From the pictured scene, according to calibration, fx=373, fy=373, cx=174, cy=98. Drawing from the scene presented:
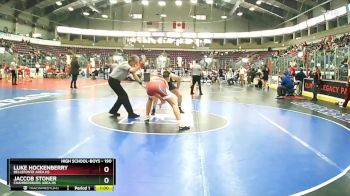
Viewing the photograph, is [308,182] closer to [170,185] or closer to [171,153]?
[170,185]

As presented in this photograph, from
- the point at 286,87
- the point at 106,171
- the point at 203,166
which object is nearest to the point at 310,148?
the point at 203,166

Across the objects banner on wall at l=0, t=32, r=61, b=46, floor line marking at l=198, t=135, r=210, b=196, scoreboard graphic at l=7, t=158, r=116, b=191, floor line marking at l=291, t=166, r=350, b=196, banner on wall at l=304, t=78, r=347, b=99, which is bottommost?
floor line marking at l=291, t=166, r=350, b=196

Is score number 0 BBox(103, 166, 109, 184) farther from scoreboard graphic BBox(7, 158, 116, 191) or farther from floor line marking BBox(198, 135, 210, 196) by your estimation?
floor line marking BBox(198, 135, 210, 196)

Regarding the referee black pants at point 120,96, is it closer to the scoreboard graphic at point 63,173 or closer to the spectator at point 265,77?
the scoreboard graphic at point 63,173

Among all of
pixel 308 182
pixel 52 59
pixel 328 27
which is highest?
pixel 328 27

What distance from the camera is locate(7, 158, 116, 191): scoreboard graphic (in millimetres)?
2779

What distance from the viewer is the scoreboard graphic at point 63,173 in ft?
9.12

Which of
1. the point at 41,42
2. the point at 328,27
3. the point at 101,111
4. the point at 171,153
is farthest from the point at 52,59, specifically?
the point at 171,153

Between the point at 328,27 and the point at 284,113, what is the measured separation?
28.8 meters

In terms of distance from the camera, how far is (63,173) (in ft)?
9.14

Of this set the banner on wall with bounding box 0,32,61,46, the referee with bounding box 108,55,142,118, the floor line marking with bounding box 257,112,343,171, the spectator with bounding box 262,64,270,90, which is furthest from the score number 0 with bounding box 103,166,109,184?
the banner on wall with bounding box 0,32,61,46

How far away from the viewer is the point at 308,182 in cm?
483

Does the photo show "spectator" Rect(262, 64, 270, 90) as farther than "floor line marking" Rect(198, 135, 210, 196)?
Yes

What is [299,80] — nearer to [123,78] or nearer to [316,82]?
[316,82]
